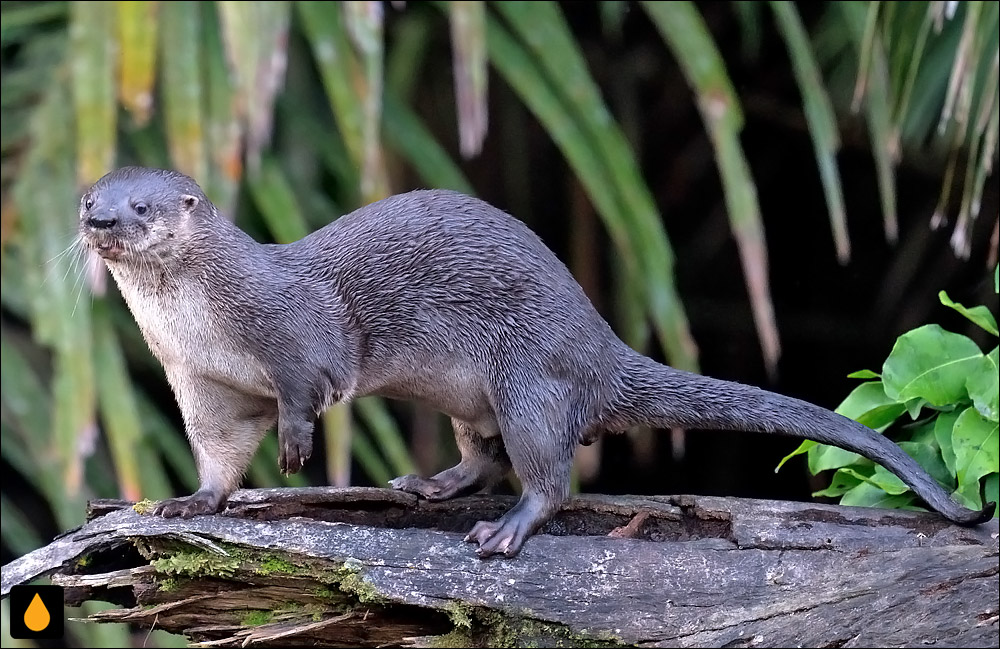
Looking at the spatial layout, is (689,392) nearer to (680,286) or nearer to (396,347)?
(396,347)

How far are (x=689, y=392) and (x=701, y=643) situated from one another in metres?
0.36

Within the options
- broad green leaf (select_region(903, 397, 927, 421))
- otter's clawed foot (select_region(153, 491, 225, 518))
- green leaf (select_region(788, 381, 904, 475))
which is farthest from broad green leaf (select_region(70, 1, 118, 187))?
Result: broad green leaf (select_region(903, 397, 927, 421))

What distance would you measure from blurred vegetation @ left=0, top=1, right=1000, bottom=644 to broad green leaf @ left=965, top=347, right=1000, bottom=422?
0.41 meters

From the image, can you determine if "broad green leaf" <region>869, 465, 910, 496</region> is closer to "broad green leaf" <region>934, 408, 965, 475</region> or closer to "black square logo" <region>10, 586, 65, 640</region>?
"broad green leaf" <region>934, 408, 965, 475</region>

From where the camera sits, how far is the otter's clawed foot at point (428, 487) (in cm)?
170

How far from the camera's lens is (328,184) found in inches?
100

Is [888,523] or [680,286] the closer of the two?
[888,523]

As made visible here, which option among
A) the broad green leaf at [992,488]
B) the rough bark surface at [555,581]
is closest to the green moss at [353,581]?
the rough bark surface at [555,581]

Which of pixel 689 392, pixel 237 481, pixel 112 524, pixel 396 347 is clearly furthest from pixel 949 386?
pixel 112 524

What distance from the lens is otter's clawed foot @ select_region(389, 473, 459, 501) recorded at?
1.70 meters

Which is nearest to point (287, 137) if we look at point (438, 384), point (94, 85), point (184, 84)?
point (184, 84)

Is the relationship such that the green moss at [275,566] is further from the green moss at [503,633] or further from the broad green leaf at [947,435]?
the broad green leaf at [947,435]

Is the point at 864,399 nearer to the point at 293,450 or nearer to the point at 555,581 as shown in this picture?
the point at 555,581

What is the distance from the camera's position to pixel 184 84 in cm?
208
